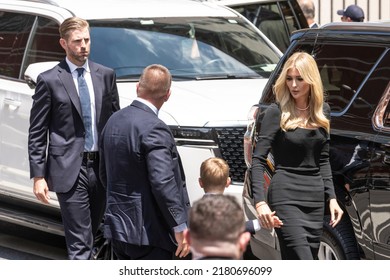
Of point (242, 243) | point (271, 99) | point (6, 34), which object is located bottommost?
point (242, 243)

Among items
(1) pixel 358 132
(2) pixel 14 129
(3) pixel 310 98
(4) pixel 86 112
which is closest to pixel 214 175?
(3) pixel 310 98

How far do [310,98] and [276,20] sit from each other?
21.2 feet

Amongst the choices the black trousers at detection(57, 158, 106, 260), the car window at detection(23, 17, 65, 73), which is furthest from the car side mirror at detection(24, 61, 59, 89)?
the black trousers at detection(57, 158, 106, 260)

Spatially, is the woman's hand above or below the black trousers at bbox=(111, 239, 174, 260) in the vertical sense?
above

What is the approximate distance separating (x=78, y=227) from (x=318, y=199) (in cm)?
182

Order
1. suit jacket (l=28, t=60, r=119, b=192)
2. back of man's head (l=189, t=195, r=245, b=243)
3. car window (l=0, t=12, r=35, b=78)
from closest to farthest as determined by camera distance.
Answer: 1. back of man's head (l=189, t=195, r=245, b=243)
2. suit jacket (l=28, t=60, r=119, b=192)
3. car window (l=0, t=12, r=35, b=78)

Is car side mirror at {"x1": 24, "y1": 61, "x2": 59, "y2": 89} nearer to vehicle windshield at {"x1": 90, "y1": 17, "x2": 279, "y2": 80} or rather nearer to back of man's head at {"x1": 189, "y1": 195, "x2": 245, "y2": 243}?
vehicle windshield at {"x1": 90, "y1": 17, "x2": 279, "y2": 80}

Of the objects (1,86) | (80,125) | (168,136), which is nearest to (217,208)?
(168,136)

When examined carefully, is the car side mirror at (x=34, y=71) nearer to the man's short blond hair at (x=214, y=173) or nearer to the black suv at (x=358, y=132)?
the black suv at (x=358, y=132)

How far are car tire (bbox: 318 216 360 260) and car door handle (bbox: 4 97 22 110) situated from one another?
3.17 metres

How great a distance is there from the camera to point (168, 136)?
6.13 metres

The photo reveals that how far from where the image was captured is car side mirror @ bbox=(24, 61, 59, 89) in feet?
28.2

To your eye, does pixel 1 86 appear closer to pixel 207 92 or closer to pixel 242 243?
pixel 207 92

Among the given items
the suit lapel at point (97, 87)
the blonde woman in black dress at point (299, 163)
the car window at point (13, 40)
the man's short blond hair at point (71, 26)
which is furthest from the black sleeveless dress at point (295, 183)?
the car window at point (13, 40)
